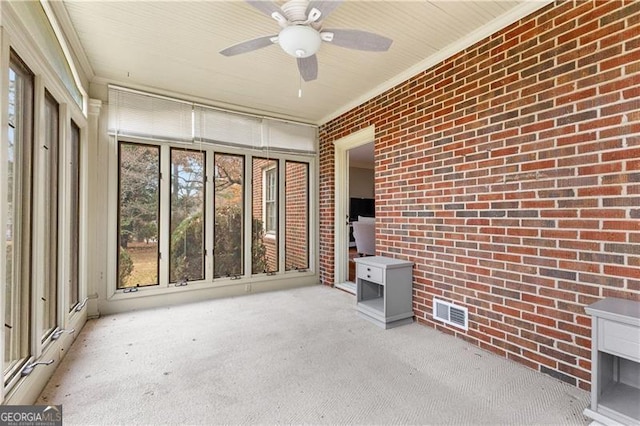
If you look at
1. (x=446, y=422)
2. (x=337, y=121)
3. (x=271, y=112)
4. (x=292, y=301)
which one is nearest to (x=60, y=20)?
(x=271, y=112)

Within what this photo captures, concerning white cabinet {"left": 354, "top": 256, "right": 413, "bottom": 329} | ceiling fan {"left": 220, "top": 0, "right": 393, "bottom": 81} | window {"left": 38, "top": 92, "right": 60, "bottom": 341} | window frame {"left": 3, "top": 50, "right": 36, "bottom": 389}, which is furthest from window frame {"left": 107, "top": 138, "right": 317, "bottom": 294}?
ceiling fan {"left": 220, "top": 0, "right": 393, "bottom": 81}

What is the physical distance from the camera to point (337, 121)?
4492 millimetres

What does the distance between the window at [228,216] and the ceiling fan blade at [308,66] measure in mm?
1961

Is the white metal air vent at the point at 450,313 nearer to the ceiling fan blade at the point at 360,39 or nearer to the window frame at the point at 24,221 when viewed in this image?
the ceiling fan blade at the point at 360,39

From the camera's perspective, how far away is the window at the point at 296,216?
15.2 feet

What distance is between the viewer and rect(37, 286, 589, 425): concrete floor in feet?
5.41

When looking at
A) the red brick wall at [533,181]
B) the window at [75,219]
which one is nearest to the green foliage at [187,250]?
the window at [75,219]

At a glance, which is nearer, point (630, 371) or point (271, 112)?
point (630, 371)

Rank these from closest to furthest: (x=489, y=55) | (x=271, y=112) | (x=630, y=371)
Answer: (x=630, y=371) → (x=489, y=55) → (x=271, y=112)

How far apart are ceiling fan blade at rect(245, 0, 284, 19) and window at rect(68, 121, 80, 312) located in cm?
238

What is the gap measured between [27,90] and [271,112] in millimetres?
2871

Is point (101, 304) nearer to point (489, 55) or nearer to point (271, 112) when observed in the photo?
point (271, 112)

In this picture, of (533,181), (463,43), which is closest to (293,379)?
(533,181)

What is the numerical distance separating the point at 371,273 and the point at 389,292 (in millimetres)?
289
